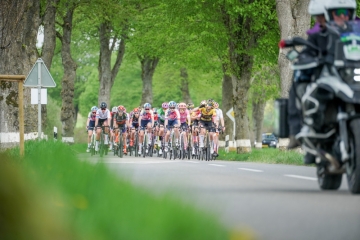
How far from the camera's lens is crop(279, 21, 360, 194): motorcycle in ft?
A: 30.8

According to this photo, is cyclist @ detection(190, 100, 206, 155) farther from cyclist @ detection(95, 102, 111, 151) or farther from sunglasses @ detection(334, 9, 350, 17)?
sunglasses @ detection(334, 9, 350, 17)

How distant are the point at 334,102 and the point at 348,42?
0.66m

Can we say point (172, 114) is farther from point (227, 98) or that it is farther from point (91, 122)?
point (227, 98)

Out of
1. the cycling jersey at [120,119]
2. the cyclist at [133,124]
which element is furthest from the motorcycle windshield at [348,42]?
the cyclist at [133,124]

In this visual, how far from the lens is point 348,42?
31.5ft

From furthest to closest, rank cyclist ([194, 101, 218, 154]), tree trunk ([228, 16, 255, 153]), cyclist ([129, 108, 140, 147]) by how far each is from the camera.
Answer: cyclist ([129, 108, 140, 147])
tree trunk ([228, 16, 255, 153])
cyclist ([194, 101, 218, 154])

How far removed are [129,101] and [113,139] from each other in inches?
2061

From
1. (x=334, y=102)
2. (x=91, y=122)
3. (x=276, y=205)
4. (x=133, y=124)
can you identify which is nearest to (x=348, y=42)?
(x=334, y=102)

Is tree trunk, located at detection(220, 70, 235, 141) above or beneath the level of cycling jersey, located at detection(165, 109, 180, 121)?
above

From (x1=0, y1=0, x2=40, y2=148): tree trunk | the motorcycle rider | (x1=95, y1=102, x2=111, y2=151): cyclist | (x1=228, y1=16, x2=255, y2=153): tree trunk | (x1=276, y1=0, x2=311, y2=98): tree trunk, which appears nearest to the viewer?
the motorcycle rider

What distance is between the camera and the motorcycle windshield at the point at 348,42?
375 inches

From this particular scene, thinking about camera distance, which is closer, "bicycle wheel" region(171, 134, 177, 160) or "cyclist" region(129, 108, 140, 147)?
"bicycle wheel" region(171, 134, 177, 160)

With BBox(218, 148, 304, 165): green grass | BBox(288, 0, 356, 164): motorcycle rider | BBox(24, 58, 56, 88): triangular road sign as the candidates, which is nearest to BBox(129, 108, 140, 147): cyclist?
BBox(218, 148, 304, 165): green grass

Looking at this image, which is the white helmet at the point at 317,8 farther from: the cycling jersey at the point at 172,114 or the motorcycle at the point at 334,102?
the cycling jersey at the point at 172,114
